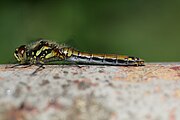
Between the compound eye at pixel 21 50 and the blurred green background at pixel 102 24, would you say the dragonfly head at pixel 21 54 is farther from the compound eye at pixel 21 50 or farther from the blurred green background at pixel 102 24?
the blurred green background at pixel 102 24

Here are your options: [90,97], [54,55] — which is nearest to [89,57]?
[54,55]

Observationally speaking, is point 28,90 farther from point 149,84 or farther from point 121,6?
point 121,6

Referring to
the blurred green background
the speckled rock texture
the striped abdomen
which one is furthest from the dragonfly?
the blurred green background

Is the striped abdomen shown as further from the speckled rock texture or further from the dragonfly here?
the speckled rock texture

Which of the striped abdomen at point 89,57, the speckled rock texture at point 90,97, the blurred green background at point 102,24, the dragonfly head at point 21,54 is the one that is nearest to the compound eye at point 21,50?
the dragonfly head at point 21,54

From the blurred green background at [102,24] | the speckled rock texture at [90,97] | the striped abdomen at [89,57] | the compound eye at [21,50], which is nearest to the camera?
the speckled rock texture at [90,97]

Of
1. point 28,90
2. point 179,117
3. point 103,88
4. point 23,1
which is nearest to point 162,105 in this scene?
point 179,117
